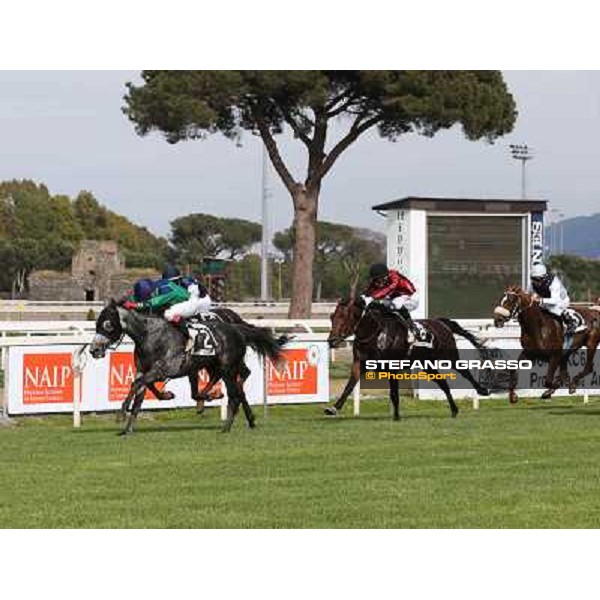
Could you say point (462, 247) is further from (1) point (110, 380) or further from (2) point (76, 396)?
(2) point (76, 396)

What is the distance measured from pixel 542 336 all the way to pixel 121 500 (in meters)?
10.2

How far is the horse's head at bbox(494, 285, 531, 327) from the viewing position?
62.2 ft

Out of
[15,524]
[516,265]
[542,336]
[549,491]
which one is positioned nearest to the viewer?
[15,524]

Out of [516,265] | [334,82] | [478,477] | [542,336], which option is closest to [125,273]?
[334,82]

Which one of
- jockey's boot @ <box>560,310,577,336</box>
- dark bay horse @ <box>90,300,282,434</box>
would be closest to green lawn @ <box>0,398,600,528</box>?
dark bay horse @ <box>90,300,282,434</box>

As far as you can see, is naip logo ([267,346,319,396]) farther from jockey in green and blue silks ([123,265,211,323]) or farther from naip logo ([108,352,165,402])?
jockey in green and blue silks ([123,265,211,323])

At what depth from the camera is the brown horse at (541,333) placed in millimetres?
19219

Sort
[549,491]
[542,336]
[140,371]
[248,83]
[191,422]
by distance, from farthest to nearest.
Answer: [248,83], [542,336], [191,422], [140,371], [549,491]

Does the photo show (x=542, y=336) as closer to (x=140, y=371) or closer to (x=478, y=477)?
(x=140, y=371)

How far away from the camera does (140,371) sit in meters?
16.2

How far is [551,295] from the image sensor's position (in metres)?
19.9

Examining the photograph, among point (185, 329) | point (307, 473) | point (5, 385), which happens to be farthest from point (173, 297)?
point (307, 473)

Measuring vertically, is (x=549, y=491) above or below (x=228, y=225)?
below

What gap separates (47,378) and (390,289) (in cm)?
428
